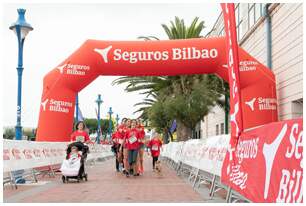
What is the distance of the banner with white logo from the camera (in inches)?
435

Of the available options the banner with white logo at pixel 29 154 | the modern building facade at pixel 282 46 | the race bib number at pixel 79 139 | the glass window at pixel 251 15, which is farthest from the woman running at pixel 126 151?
the glass window at pixel 251 15

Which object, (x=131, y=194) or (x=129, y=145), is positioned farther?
(x=129, y=145)

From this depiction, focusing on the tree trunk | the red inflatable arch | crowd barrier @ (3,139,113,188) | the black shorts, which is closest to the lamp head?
crowd barrier @ (3,139,113,188)

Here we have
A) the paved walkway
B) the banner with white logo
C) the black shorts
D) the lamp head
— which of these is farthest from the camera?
the black shorts

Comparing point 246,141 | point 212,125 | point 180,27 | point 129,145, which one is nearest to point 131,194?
point 246,141

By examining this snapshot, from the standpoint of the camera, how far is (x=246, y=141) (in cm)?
710

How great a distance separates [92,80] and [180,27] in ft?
49.4

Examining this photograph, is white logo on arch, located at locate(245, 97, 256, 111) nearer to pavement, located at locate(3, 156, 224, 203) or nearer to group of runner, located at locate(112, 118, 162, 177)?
group of runner, located at locate(112, 118, 162, 177)

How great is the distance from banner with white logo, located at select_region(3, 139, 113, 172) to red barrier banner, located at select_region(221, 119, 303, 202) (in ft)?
18.5

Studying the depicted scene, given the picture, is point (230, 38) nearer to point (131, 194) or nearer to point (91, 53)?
point (131, 194)

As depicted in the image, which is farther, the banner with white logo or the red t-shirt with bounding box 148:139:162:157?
the red t-shirt with bounding box 148:139:162:157

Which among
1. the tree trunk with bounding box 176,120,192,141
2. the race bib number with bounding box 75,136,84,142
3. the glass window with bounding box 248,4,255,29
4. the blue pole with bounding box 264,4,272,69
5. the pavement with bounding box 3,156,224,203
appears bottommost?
the pavement with bounding box 3,156,224,203

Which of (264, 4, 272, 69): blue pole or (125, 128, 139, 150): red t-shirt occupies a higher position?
(264, 4, 272, 69): blue pole

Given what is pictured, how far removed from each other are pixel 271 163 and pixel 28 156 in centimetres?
849
